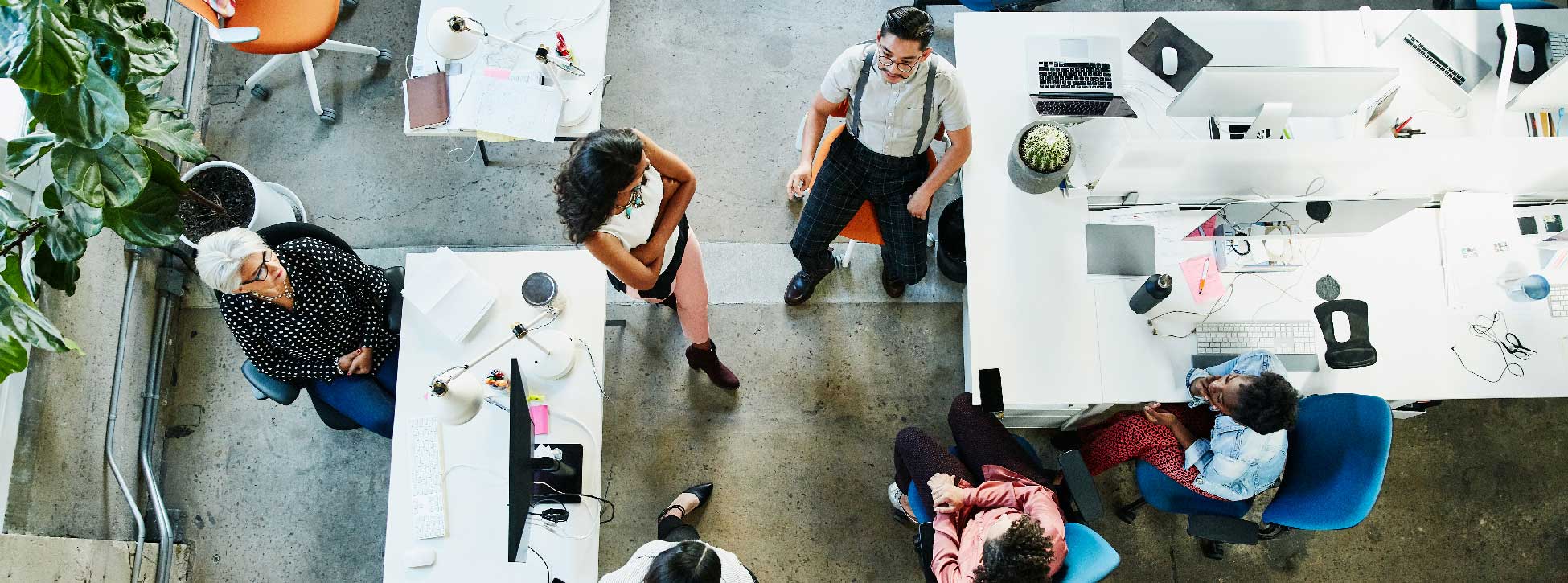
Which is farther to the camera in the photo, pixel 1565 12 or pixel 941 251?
pixel 941 251

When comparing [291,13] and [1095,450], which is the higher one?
[291,13]

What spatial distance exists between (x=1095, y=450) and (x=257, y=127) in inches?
140

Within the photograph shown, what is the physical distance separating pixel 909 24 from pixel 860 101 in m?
0.46

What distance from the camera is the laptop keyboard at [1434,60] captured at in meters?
2.76

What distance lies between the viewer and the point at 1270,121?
2.59 metres

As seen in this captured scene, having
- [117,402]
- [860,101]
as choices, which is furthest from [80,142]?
[860,101]

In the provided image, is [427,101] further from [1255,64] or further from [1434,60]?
[1434,60]

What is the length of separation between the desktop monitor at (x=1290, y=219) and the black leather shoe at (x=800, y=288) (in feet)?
4.39

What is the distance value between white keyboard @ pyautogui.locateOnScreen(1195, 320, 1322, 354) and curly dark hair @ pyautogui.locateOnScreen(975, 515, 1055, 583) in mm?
895

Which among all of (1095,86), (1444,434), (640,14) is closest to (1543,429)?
(1444,434)

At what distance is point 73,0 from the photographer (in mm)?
2039

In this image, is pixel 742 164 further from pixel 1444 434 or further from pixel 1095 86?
pixel 1444 434

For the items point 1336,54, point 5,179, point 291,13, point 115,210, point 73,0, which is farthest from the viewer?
point 291,13


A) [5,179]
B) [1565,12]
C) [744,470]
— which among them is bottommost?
[744,470]
